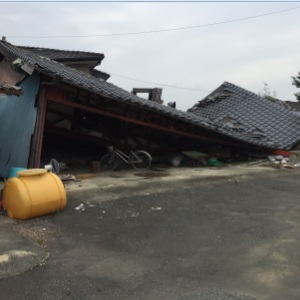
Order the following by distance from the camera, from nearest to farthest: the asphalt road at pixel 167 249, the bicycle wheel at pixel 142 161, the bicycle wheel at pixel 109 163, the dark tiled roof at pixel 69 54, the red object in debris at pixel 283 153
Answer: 1. the asphalt road at pixel 167 249
2. the bicycle wheel at pixel 109 163
3. the bicycle wheel at pixel 142 161
4. the red object in debris at pixel 283 153
5. the dark tiled roof at pixel 69 54

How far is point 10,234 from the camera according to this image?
214 inches

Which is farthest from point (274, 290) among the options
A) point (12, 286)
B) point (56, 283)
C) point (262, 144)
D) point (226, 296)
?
point (262, 144)

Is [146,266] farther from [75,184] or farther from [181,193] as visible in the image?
[75,184]

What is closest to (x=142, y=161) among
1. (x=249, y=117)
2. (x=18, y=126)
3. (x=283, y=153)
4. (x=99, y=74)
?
(x=18, y=126)

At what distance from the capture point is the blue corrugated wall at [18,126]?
10.1m

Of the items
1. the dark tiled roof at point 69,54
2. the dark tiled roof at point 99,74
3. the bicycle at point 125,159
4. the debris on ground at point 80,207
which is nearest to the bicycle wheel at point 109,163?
the bicycle at point 125,159

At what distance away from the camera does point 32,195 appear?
616cm

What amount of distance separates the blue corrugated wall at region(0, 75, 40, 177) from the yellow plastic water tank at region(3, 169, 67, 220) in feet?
11.9

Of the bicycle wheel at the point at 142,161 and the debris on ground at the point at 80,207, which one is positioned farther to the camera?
the bicycle wheel at the point at 142,161

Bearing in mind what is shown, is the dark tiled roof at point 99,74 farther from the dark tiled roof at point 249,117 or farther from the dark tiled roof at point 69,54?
the dark tiled roof at point 249,117

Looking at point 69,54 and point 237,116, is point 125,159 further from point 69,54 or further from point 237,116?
point 69,54

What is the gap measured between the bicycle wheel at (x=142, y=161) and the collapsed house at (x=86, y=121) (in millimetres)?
934

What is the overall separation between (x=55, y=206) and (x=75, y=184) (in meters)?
2.85

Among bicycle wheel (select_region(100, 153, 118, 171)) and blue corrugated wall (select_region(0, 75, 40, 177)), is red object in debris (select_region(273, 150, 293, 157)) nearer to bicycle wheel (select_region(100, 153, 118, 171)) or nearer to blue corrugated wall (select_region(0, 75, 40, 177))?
bicycle wheel (select_region(100, 153, 118, 171))
